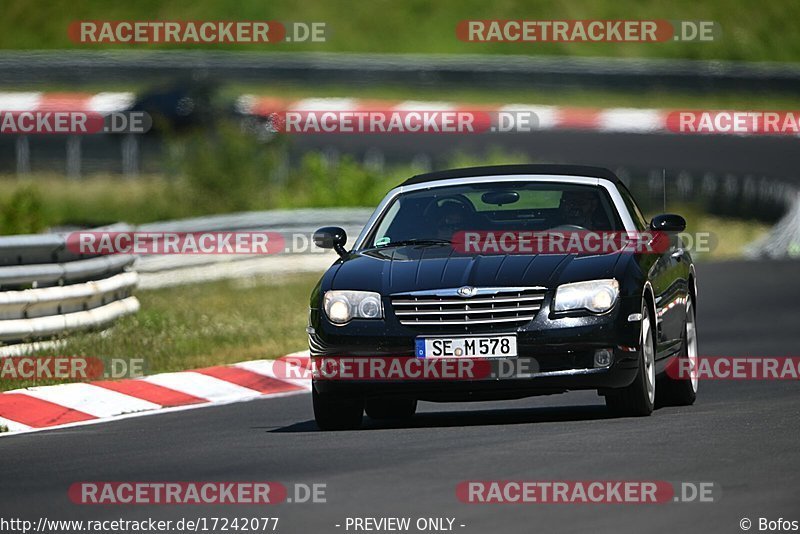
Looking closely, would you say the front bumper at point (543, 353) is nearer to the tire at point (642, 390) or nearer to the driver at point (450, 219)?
the tire at point (642, 390)

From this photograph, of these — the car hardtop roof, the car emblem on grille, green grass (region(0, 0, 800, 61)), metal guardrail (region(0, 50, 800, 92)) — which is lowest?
the car emblem on grille

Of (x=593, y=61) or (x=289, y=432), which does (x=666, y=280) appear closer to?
(x=289, y=432)

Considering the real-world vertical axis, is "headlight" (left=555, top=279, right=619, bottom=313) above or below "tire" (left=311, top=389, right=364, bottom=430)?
above

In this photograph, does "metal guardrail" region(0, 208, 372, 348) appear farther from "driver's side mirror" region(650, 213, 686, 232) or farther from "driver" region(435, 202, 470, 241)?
"driver's side mirror" region(650, 213, 686, 232)

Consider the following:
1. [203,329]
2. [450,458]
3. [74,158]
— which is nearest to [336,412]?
[450,458]

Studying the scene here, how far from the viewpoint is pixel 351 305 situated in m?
9.91

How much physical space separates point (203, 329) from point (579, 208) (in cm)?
620

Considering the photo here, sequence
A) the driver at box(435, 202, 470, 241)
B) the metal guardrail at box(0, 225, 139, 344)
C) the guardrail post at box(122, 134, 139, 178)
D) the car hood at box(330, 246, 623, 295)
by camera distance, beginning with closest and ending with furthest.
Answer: the car hood at box(330, 246, 623, 295) → the driver at box(435, 202, 470, 241) → the metal guardrail at box(0, 225, 139, 344) → the guardrail post at box(122, 134, 139, 178)

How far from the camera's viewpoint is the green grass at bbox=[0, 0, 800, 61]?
47.5 metres

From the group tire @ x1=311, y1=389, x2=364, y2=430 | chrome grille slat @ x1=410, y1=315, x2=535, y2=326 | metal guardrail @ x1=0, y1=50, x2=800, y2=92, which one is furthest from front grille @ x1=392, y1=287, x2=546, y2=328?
metal guardrail @ x1=0, y1=50, x2=800, y2=92

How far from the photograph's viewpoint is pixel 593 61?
1636 inches

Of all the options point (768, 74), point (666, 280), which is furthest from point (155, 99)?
point (666, 280)

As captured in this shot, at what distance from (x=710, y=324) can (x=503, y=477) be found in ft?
33.4

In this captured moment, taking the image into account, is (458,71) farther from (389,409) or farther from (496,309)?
(496,309)
